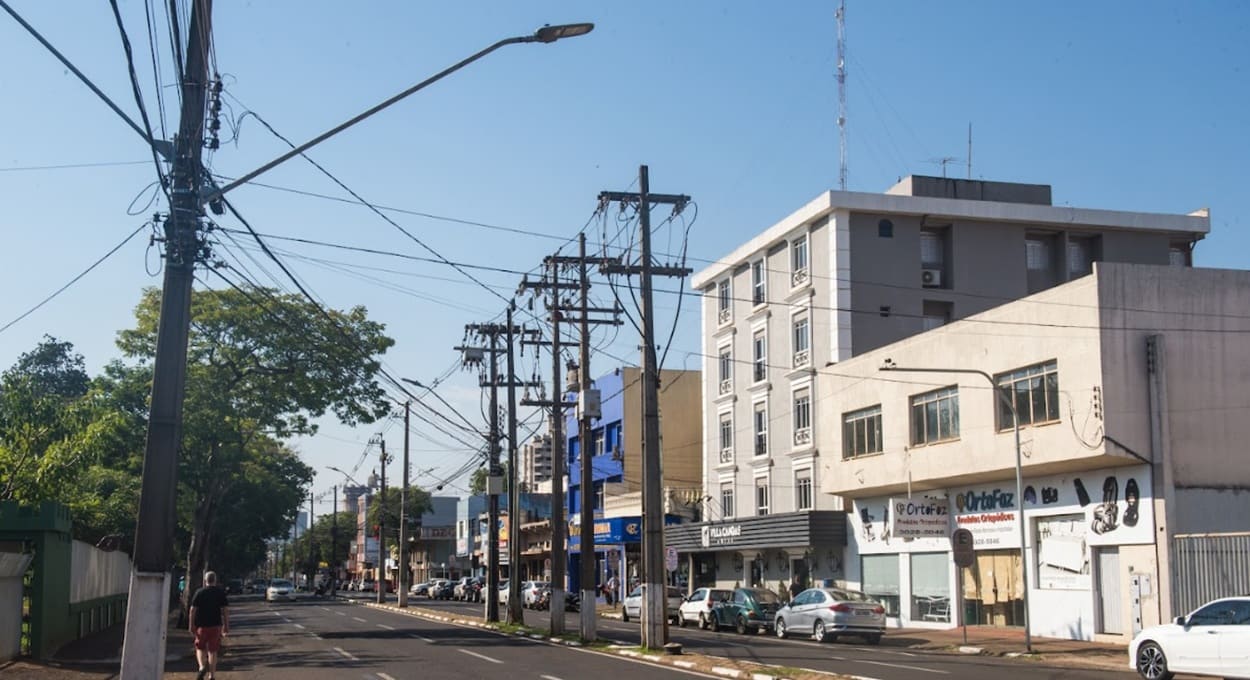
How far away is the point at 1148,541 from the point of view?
29.4 metres

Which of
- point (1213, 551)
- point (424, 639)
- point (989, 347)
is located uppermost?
point (989, 347)

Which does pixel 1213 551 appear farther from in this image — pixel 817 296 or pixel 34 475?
pixel 34 475

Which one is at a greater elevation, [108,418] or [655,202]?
[655,202]

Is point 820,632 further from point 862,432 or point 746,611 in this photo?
point 862,432

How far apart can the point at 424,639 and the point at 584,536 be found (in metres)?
4.77

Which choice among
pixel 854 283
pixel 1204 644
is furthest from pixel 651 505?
pixel 854 283

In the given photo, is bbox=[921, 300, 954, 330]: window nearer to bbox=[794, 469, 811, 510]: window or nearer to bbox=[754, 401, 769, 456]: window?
bbox=[794, 469, 811, 510]: window

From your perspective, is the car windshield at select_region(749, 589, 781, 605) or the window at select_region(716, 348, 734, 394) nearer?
the car windshield at select_region(749, 589, 781, 605)

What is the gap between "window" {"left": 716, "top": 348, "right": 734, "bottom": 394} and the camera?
5316 centimetres

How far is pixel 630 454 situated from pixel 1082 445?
4032 centimetres

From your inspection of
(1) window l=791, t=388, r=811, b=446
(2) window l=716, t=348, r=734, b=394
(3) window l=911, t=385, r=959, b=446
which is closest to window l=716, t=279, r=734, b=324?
(2) window l=716, t=348, r=734, b=394

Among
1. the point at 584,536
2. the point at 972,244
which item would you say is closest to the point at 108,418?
the point at 584,536

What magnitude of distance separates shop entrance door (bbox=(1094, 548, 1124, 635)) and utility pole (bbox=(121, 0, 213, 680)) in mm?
24314

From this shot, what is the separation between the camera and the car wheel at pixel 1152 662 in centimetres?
2003
